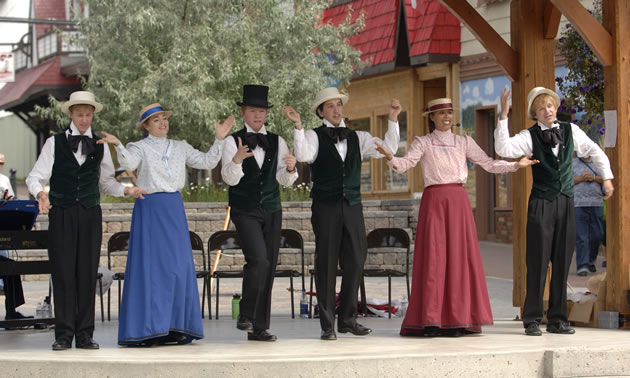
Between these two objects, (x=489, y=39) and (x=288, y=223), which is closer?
(x=489, y=39)

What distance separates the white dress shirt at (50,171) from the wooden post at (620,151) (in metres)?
3.93

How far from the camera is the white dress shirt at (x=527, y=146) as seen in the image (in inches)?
362

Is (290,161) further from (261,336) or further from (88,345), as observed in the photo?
(88,345)

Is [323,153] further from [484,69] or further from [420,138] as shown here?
[484,69]

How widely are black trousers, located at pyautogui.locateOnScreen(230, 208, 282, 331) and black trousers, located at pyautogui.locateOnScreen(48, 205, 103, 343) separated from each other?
112cm

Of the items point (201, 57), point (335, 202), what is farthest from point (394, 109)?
point (201, 57)

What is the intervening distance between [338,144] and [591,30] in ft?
7.38

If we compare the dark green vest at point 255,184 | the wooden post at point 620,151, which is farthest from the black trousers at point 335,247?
the wooden post at point 620,151

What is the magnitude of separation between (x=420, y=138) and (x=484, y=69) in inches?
569

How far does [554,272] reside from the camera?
31.1 ft

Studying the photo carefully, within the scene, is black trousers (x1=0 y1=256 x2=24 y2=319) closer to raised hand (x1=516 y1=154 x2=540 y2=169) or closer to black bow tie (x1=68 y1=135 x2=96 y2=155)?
black bow tie (x1=68 y1=135 x2=96 y2=155)

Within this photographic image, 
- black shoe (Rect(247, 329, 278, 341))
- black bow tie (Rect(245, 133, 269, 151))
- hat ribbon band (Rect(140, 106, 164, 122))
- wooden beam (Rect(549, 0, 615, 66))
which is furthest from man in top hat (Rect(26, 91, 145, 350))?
wooden beam (Rect(549, 0, 615, 66))

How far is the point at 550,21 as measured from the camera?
1038 centimetres

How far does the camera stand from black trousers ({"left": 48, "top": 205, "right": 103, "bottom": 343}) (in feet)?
29.0
